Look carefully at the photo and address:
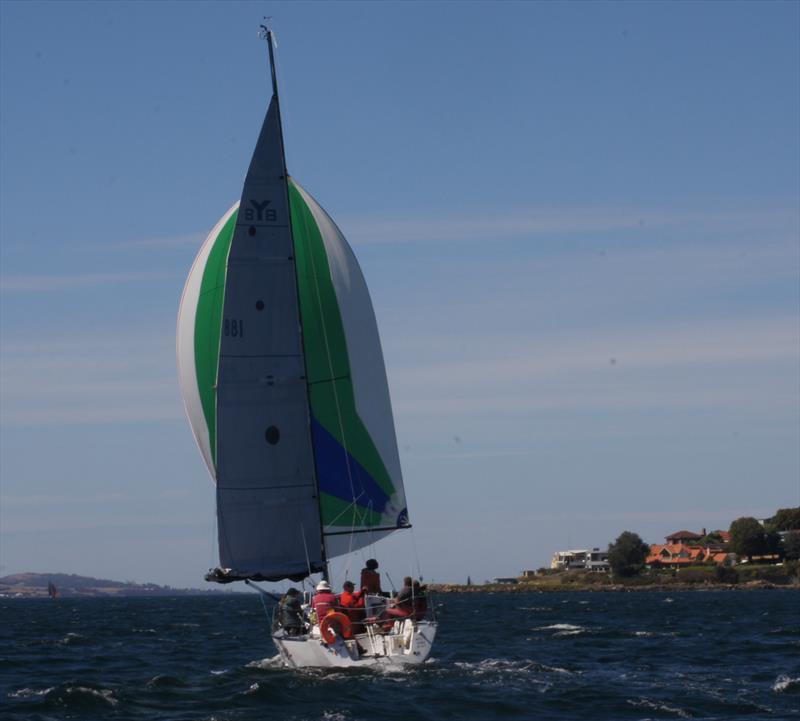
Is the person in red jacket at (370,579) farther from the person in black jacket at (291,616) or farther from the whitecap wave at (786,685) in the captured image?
the whitecap wave at (786,685)

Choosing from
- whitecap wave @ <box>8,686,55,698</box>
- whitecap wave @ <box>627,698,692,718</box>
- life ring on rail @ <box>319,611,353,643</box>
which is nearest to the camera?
whitecap wave @ <box>627,698,692,718</box>

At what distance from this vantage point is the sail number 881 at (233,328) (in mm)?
28656

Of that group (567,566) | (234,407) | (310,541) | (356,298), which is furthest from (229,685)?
(567,566)

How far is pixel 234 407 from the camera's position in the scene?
28.7 m

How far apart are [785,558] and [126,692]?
12875cm

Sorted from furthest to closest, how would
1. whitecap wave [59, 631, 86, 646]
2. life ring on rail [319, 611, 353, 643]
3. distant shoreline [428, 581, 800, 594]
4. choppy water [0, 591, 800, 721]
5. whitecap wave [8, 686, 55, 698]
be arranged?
distant shoreline [428, 581, 800, 594] → whitecap wave [59, 631, 86, 646] → life ring on rail [319, 611, 353, 643] → whitecap wave [8, 686, 55, 698] → choppy water [0, 591, 800, 721]

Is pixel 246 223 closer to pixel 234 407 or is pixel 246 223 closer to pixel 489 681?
pixel 234 407

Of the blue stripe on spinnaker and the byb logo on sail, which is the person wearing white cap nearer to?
the blue stripe on spinnaker

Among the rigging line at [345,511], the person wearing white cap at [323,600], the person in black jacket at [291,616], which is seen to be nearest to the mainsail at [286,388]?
the rigging line at [345,511]

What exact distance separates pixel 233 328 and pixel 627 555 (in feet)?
414

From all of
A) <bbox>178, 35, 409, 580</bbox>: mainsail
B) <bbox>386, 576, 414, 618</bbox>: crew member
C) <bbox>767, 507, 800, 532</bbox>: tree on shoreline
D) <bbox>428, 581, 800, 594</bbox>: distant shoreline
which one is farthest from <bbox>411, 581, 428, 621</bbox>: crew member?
<bbox>767, 507, 800, 532</bbox>: tree on shoreline

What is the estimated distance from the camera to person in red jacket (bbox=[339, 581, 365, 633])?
2653cm

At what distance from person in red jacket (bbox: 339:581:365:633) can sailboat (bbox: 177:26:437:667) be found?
1.75 m

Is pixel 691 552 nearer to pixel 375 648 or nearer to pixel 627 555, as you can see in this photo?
pixel 627 555
